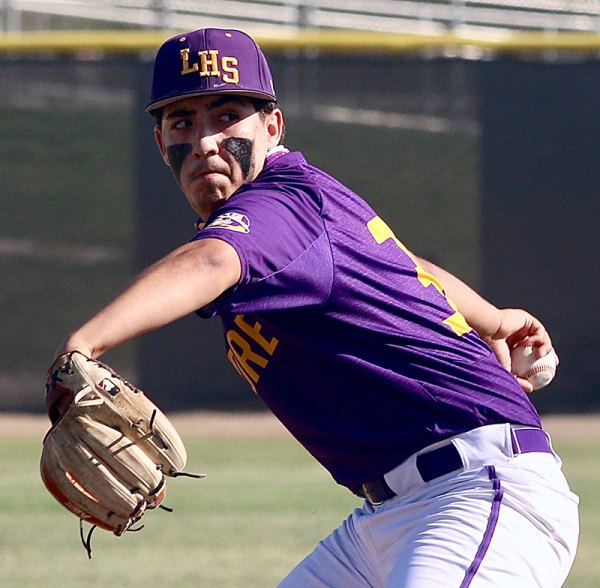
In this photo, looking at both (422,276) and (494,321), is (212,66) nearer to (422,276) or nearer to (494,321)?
(422,276)

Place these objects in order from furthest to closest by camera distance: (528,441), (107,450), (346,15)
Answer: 1. (346,15)
2. (528,441)
3. (107,450)

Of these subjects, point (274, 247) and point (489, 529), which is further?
point (489, 529)

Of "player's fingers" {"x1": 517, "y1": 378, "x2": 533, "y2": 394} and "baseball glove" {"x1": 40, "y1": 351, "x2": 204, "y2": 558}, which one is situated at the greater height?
"baseball glove" {"x1": 40, "y1": 351, "x2": 204, "y2": 558}

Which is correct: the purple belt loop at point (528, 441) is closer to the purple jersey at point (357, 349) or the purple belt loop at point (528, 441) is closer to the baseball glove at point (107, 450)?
the purple jersey at point (357, 349)

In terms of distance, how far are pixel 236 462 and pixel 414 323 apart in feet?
17.3

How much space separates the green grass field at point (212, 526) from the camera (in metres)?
5.09

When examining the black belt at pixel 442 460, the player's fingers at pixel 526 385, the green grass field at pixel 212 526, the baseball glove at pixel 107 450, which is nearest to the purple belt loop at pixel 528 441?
the black belt at pixel 442 460

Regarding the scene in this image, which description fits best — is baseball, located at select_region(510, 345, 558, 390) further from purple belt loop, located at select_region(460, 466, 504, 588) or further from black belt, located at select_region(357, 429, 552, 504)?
purple belt loop, located at select_region(460, 466, 504, 588)

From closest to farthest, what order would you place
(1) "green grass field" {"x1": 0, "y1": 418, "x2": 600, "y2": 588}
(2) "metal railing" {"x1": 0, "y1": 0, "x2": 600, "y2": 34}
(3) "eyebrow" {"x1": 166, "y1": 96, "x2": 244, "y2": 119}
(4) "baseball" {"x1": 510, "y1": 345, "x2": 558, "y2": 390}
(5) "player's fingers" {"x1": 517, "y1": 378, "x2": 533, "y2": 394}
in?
(3) "eyebrow" {"x1": 166, "y1": 96, "x2": 244, "y2": 119} < (5) "player's fingers" {"x1": 517, "y1": 378, "x2": 533, "y2": 394} < (4) "baseball" {"x1": 510, "y1": 345, "x2": 558, "y2": 390} < (1) "green grass field" {"x1": 0, "y1": 418, "x2": 600, "y2": 588} < (2) "metal railing" {"x1": 0, "y1": 0, "x2": 600, "y2": 34}

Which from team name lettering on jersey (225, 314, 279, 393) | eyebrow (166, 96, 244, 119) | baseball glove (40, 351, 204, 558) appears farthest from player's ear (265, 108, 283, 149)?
baseball glove (40, 351, 204, 558)

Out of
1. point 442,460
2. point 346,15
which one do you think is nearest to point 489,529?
point 442,460

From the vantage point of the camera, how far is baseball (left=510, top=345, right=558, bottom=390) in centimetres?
335

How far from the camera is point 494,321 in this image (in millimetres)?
3289

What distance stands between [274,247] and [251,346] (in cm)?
43
